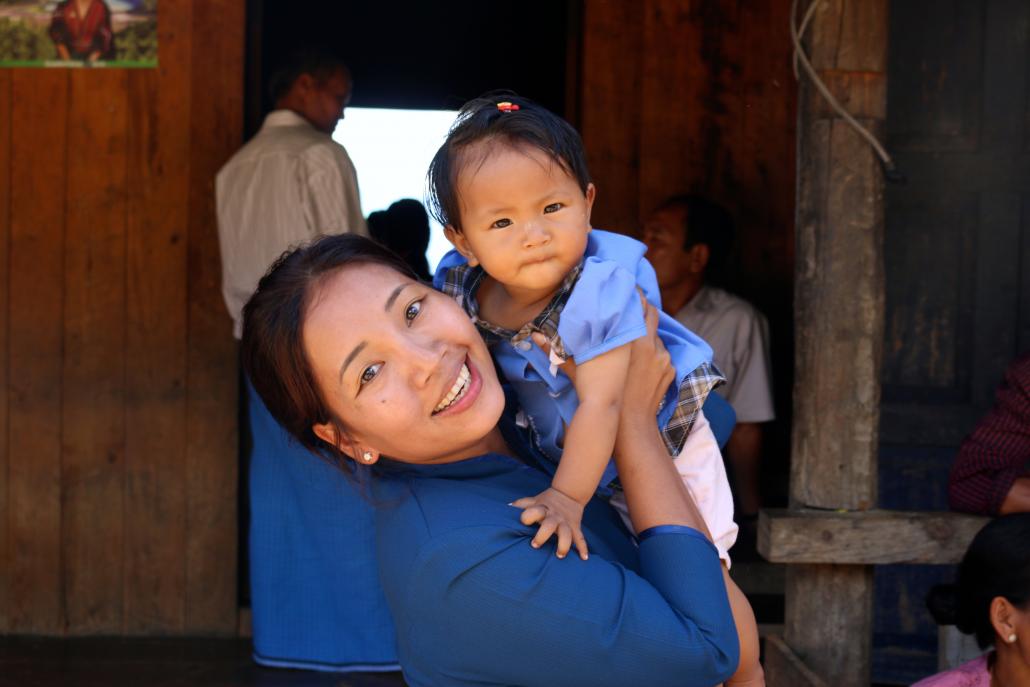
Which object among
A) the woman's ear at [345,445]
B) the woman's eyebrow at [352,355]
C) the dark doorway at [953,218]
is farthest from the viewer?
the dark doorway at [953,218]

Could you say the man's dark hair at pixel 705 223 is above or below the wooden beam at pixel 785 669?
above

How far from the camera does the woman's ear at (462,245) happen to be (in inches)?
88.0

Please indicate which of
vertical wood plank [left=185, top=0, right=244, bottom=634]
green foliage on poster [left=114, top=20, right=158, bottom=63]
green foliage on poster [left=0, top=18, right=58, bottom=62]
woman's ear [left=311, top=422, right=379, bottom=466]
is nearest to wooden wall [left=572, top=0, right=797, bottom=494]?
vertical wood plank [left=185, top=0, right=244, bottom=634]

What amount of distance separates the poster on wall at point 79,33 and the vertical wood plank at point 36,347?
0.26ft

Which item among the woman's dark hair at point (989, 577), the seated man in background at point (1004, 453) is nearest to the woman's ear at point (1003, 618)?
the woman's dark hair at point (989, 577)

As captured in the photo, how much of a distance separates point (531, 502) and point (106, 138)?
373 cm

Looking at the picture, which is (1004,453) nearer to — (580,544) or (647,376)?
(647,376)

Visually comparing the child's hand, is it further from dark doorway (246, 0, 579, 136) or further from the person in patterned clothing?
dark doorway (246, 0, 579, 136)

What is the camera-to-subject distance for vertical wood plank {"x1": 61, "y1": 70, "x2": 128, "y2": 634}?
5.02 meters

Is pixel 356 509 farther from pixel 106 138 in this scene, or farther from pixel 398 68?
pixel 398 68

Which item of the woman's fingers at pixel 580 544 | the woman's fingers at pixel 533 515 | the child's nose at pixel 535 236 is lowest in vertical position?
the woman's fingers at pixel 580 544

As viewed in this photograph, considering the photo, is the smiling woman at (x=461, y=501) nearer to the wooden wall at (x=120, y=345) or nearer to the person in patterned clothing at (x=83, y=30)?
the wooden wall at (x=120, y=345)

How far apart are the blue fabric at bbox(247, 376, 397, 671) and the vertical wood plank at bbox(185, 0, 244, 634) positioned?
39 centimetres

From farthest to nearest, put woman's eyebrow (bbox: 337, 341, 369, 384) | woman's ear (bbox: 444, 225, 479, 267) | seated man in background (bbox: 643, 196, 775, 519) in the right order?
seated man in background (bbox: 643, 196, 775, 519)
woman's ear (bbox: 444, 225, 479, 267)
woman's eyebrow (bbox: 337, 341, 369, 384)
